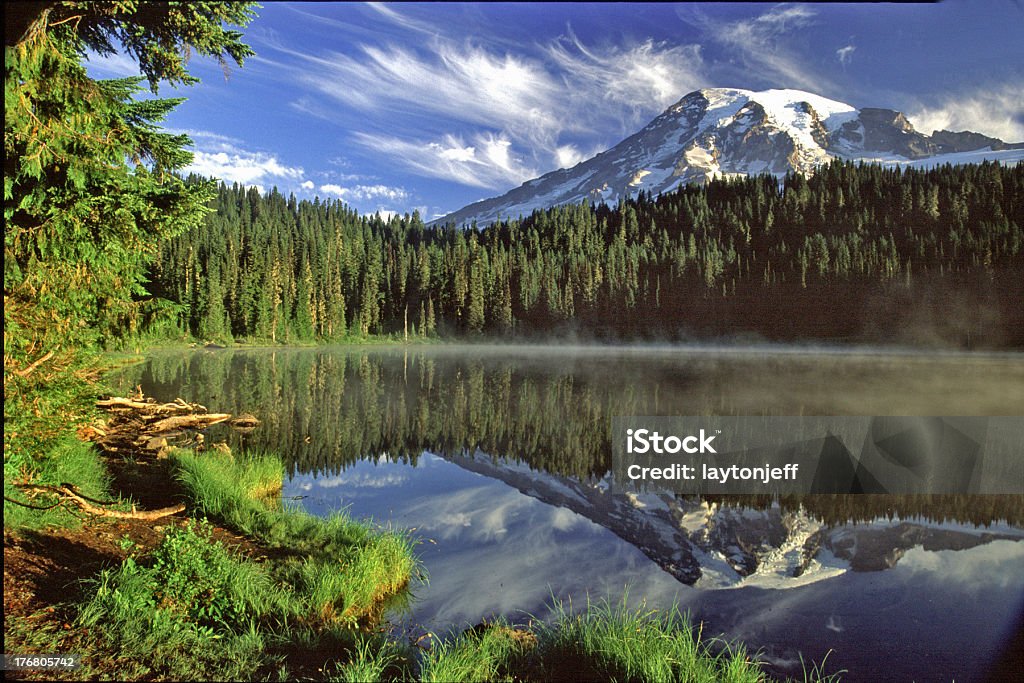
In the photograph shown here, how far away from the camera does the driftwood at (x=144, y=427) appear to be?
1099cm

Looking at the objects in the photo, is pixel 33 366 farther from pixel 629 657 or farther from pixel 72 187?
pixel 629 657

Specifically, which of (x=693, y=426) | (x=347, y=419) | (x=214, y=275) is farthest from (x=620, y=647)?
(x=214, y=275)

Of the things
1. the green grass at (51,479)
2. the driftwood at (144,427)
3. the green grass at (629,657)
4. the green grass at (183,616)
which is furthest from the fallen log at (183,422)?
→ the green grass at (629,657)

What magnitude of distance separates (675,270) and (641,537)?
11110 cm

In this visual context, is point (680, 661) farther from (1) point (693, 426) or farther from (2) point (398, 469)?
(1) point (693, 426)

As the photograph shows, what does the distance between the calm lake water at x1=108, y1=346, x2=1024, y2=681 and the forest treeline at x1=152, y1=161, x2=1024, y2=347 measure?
5526 cm

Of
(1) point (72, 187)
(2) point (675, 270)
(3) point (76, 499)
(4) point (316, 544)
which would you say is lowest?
(4) point (316, 544)

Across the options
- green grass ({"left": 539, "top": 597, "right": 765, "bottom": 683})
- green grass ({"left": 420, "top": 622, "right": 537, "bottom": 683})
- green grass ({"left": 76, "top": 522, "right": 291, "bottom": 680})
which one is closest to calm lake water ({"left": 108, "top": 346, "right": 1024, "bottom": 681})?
green grass ({"left": 420, "top": 622, "right": 537, "bottom": 683})

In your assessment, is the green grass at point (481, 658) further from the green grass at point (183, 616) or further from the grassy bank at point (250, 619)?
the green grass at point (183, 616)

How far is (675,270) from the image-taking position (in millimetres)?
114938

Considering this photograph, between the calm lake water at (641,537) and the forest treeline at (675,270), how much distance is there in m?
55.3

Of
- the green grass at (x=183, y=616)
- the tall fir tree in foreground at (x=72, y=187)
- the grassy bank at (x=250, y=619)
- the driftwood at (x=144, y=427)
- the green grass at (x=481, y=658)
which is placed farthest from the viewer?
the driftwood at (x=144, y=427)

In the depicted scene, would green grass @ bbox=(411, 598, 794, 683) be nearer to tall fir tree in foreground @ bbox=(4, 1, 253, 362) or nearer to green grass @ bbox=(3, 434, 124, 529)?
green grass @ bbox=(3, 434, 124, 529)

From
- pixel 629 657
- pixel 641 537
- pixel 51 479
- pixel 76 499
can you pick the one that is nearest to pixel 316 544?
pixel 76 499
